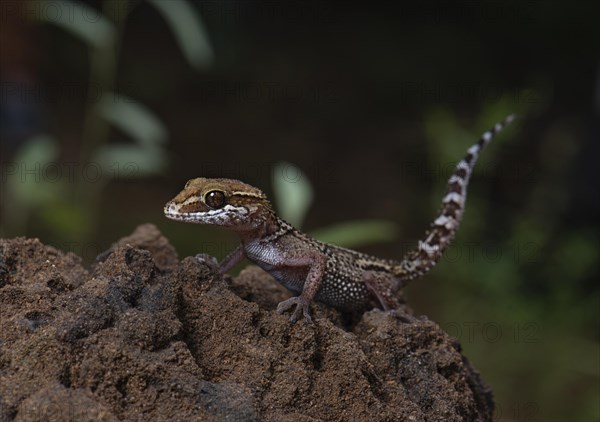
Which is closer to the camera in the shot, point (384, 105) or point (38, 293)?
point (38, 293)

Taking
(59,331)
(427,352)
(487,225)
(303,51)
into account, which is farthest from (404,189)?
(59,331)

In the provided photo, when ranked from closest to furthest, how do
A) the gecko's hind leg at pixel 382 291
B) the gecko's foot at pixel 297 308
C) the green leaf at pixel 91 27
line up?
the gecko's foot at pixel 297 308 → the gecko's hind leg at pixel 382 291 → the green leaf at pixel 91 27

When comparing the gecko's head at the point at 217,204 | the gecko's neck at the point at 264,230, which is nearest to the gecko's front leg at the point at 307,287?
the gecko's neck at the point at 264,230

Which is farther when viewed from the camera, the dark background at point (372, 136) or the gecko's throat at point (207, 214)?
the dark background at point (372, 136)

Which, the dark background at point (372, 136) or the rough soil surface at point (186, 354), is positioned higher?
the dark background at point (372, 136)

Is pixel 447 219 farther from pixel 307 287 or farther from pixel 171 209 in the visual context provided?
pixel 171 209

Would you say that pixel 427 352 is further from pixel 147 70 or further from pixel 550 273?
pixel 147 70

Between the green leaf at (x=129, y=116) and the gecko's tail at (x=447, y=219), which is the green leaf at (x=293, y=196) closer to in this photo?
the gecko's tail at (x=447, y=219)
